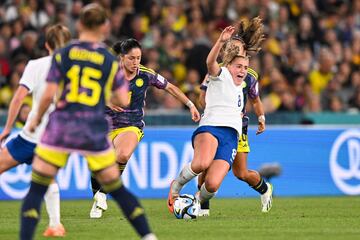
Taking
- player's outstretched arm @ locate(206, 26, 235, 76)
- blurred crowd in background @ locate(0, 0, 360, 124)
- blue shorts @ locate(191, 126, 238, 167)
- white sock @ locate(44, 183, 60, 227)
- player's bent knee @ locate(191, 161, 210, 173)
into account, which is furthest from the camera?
blurred crowd in background @ locate(0, 0, 360, 124)

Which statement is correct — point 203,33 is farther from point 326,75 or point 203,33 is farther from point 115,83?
point 115,83

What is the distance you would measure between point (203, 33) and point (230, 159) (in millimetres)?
9815

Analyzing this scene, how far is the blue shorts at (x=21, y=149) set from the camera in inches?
406

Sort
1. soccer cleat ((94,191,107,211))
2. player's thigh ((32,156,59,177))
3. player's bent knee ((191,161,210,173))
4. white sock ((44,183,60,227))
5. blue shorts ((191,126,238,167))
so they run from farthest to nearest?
soccer cleat ((94,191,107,211)) < blue shorts ((191,126,238,167)) < player's bent knee ((191,161,210,173)) < white sock ((44,183,60,227)) < player's thigh ((32,156,59,177))

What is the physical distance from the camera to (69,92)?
8.71 m

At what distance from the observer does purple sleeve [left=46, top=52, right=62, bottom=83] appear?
8633 mm

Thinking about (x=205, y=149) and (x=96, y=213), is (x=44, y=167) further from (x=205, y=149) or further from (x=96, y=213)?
(x=96, y=213)

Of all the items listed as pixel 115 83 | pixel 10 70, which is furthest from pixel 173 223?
pixel 10 70

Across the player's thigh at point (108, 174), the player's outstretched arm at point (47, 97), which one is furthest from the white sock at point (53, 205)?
the player's outstretched arm at point (47, 97)

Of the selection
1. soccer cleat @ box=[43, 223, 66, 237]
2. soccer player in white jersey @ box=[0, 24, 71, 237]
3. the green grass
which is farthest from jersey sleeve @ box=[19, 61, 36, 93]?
the green grass

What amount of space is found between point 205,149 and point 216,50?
1.36 m

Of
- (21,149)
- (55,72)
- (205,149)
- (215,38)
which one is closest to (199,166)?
(205,149)

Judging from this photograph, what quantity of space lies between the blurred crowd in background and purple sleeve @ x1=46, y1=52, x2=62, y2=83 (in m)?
10.2

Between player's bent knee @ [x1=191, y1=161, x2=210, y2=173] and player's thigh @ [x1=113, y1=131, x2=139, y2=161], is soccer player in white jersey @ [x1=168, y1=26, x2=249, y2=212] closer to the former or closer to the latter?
player's bent knee @ [x1=191, y1=161, x2=210, y2=173]
